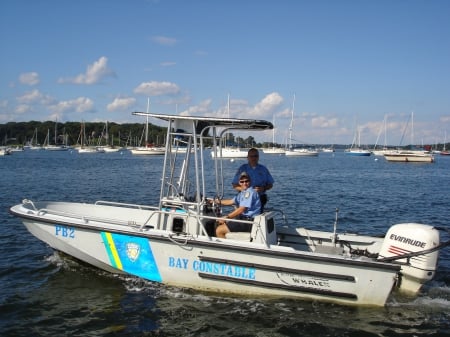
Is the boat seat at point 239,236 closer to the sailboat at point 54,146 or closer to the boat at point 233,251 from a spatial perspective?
the boat at point 233,251

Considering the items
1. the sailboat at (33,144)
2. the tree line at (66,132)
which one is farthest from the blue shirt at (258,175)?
the sailboat at (33,144)

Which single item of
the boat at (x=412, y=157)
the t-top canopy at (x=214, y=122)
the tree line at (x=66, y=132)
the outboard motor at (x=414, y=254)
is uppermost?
the tree line at (x=66, y=132)

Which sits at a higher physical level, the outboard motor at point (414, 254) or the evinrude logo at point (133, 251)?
the outboard motor at point (414, 254)

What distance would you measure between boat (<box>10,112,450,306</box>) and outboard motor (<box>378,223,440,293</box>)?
0.02m

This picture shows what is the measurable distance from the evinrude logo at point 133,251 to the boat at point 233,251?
0.02 m

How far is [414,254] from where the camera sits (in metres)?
7.08

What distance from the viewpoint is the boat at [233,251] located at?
23.9ft

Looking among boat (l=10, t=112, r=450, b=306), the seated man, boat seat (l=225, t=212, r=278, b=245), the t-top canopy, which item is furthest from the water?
the t-top canopy

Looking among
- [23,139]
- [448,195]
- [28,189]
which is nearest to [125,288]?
[28,189]

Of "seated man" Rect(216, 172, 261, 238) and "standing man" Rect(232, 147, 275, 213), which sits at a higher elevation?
"standing man" Rect(232, 147, 275, 213)

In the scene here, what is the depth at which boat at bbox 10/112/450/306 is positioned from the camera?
729cm

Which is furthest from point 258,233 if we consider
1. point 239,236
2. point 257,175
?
point 257,175

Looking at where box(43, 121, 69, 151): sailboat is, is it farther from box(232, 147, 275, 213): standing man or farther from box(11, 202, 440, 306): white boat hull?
box(232, 147, 275, 213): standing man

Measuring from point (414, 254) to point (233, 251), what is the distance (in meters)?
2.92
